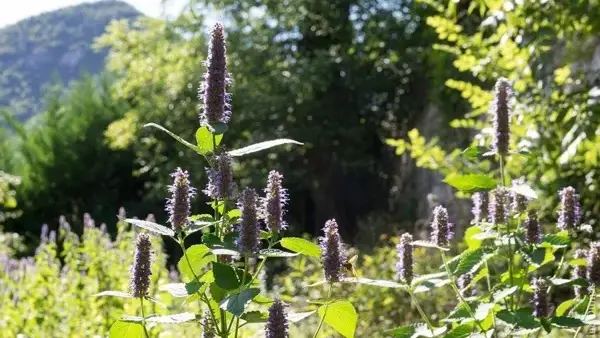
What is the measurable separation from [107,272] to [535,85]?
91.7 inches

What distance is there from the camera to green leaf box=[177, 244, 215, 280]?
1507 millimetres

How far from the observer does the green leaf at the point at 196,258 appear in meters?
1.51

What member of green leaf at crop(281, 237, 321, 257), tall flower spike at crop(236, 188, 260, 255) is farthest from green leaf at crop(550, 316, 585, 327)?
tall flower spike at crop(236, 188, 260, 255)

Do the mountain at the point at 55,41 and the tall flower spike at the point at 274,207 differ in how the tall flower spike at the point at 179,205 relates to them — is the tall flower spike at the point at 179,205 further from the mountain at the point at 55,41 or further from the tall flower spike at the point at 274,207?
the mountain at the point at 55,41

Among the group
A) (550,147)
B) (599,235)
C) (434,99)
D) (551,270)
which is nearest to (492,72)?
(550,147)

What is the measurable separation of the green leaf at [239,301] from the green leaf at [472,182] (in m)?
0.72

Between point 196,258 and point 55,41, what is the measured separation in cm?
7018

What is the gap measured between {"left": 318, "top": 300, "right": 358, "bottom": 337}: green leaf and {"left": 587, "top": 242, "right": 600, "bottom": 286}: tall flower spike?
30.7 inches

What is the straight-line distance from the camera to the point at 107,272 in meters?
4.07

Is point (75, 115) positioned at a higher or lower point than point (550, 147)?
higher

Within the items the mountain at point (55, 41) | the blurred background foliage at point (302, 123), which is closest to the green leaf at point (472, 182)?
the blurred background foliage at point (302, 123)

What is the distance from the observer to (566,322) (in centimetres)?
183

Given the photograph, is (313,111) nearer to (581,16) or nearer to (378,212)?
(378,212)

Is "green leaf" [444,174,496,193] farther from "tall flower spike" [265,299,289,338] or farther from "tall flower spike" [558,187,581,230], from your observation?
"tall flower spike" [265,299,289,338]
